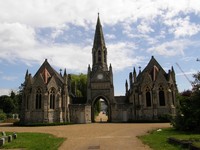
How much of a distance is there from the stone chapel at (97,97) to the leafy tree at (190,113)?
2073 cm

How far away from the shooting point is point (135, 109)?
176 feet

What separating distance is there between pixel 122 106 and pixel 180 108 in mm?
27889

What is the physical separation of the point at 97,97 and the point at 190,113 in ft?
108

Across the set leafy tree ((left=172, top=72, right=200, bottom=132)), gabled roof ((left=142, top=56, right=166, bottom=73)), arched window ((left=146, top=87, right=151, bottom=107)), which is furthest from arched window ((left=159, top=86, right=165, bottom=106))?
leafy tree ((left=172, top=72, right=200, bottom=132))

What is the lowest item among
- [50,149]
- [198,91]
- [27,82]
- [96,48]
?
[50,149]

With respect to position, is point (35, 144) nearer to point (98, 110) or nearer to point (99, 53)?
point (99, 53)

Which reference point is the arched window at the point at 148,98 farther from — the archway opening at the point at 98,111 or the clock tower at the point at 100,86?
the archway opening at the point at 98,111

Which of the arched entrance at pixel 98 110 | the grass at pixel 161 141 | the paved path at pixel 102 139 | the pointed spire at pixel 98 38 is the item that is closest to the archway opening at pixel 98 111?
the arched entrance at pixel 98 110

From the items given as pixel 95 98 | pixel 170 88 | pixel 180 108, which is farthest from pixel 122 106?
pixel 180 108

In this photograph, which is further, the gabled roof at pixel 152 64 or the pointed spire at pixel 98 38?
the pointed spire at pixel 98 38

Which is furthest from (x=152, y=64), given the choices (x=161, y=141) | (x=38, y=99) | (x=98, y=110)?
(x=161, y=141)

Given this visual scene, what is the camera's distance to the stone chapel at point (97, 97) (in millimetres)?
49656

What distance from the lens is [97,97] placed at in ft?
189

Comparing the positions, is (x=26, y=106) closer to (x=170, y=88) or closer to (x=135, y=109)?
(x=135, y=109)
